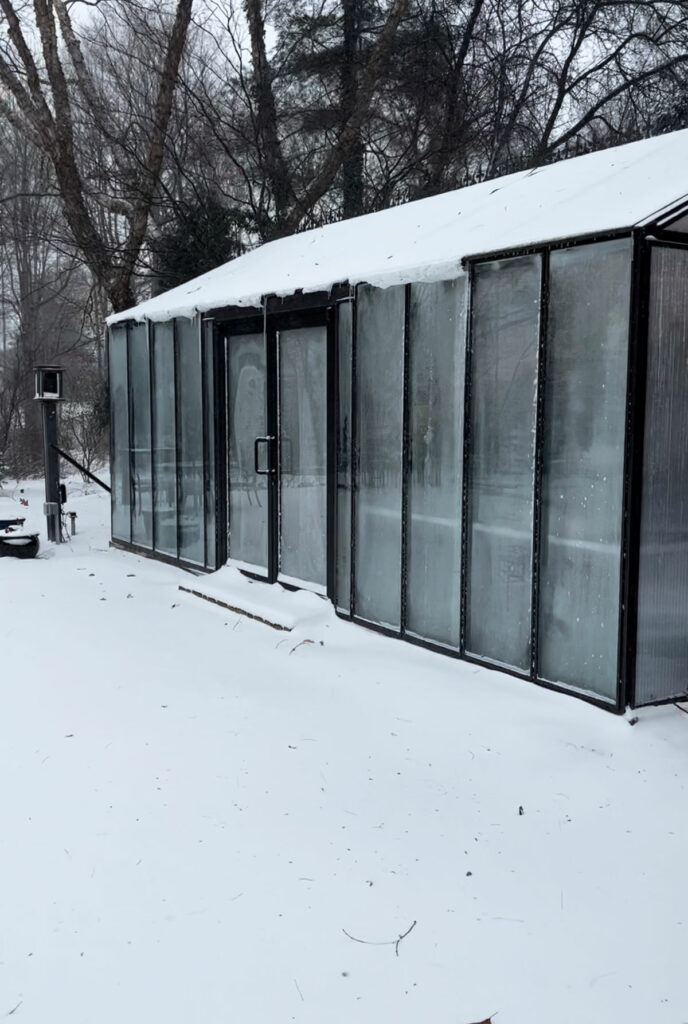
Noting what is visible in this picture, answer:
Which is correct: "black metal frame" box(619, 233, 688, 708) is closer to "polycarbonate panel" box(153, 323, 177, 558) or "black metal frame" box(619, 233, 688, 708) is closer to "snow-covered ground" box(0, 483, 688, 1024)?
A: "snow-covered ground" box(0, 483, 688, 1024)

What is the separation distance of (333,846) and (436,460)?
2.56m

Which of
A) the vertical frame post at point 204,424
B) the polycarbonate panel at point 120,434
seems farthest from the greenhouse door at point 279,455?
the polycarbonate panel at point 120,434

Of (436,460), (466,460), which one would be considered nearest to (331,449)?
(436,460)

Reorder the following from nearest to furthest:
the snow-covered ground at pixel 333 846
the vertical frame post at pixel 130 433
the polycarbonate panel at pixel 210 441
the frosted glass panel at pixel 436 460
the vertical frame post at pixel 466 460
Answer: the snow-covered ground at pixel 333 846 < the vertical frame post at pixel 466 460 < the frosted glass panel at pixel 436 460 < the polycarbonate panel at pixel 210 441 < the vertical frame post at pixel 130 433

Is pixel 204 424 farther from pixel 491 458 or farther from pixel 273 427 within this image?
pixel 491 458

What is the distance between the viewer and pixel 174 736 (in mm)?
4484

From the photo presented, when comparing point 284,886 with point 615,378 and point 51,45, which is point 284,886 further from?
point 51,45

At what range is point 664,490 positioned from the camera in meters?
4.33

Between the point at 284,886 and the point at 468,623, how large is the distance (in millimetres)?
2314

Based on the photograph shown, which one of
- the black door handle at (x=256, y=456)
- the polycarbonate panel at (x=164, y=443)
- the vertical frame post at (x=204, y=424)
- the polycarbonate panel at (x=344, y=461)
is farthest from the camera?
the polycarbonate panel at (x=164, y=443)

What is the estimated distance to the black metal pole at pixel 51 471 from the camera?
10.2 m

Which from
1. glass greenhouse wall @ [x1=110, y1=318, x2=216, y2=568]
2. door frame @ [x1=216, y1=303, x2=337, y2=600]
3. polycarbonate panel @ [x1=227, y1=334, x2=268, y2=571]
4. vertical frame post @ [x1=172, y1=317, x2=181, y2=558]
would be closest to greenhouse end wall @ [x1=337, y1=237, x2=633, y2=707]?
door frame @ [x1=216, y1=303, x2=337, y2=600]

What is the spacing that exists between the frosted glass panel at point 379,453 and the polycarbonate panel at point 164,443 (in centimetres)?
307

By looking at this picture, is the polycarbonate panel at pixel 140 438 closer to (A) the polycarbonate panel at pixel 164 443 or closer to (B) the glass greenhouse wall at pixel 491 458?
(A) the polycarbonate panel at pixel 164 443
